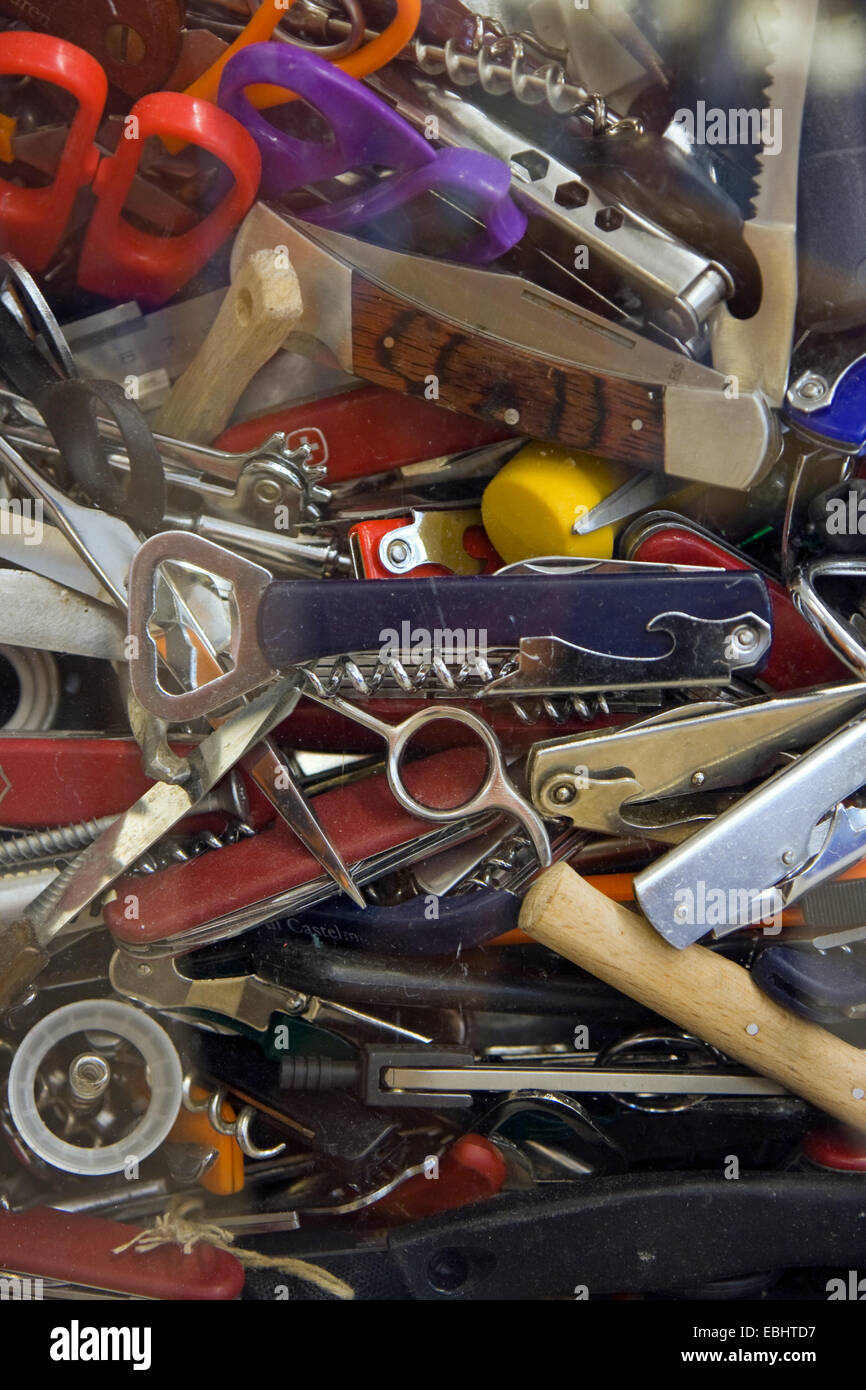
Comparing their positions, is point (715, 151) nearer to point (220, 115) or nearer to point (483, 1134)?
point (220, 115)

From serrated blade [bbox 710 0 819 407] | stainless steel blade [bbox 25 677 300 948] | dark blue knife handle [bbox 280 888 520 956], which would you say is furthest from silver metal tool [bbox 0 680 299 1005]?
serrated blade [bbox 710 0 819 407]

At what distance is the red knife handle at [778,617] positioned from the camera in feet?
2.46

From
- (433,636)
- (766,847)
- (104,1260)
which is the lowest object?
(104,1260)

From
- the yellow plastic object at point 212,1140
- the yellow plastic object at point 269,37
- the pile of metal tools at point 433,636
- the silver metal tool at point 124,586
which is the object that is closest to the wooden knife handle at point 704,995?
the pile of metal tools at point 433,636

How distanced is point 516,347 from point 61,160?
28cm

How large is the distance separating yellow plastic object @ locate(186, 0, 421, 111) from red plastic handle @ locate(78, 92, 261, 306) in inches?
0.9

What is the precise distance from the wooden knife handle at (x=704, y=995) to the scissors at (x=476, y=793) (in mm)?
36

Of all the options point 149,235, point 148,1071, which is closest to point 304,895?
point 148,1071

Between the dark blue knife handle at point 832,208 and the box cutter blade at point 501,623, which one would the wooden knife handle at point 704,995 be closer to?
the box cutter blade at point 501,623

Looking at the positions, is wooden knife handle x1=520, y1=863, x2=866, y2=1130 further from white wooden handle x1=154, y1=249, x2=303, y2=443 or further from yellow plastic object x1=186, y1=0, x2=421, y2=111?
yellow plastic object x1=186, y1=0, x2=421, y2=111

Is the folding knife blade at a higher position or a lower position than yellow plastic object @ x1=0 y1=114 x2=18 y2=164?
lower

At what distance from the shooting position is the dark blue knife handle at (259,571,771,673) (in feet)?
2.31

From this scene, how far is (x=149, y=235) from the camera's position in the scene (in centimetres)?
77

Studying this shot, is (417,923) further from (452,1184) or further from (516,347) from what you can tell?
(516,347)
